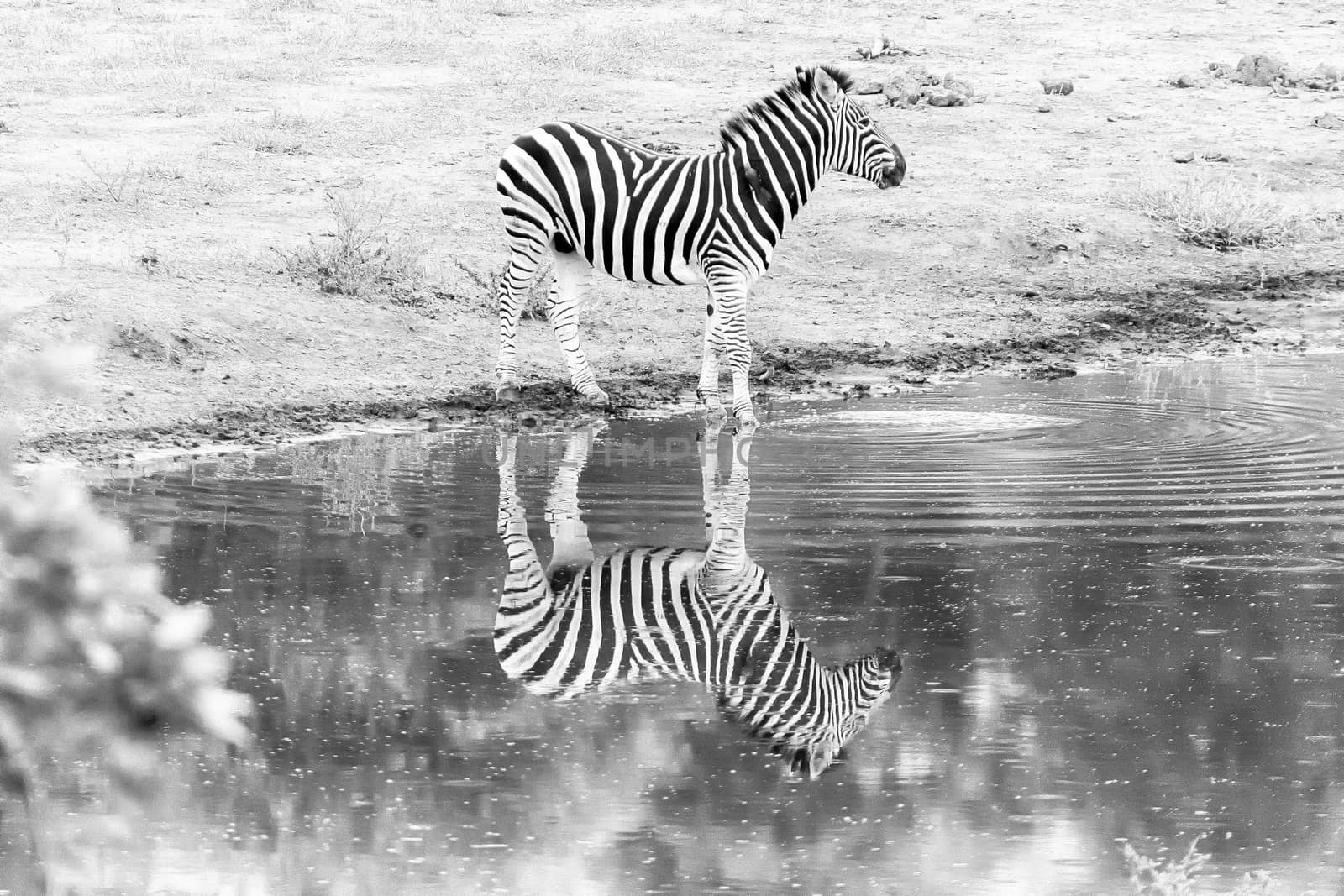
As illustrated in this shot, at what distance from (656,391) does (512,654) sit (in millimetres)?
5527

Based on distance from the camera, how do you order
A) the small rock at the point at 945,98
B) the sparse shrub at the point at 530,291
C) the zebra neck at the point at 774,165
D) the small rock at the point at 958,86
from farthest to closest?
the small rock at the point at 958,86, the small rock at the point at 945,98, the sparse shrub at the point at 530,291, the zebra neck at the point at 774,165

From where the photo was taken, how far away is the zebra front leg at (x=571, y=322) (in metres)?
11.0

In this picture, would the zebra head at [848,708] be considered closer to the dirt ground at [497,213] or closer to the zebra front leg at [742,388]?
the dirt ground at [497,213]

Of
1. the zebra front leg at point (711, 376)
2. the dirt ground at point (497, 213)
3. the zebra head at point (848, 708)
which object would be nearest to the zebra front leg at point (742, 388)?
the zebra front leg at point (711, 376)

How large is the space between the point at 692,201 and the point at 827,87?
3.67ft

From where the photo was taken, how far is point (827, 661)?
19.5 ft

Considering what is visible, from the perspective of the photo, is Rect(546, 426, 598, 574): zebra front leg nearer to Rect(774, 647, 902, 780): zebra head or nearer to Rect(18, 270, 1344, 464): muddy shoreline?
Rect(18, 270, 1344, 464): muddy shoreline

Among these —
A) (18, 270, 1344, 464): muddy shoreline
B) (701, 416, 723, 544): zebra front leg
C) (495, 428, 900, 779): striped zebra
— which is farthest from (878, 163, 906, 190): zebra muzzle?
(495, 428, 900, 779): striped zebra

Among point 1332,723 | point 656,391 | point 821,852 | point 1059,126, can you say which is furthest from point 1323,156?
point 821,852

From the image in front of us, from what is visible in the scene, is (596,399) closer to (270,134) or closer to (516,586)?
(516,586)

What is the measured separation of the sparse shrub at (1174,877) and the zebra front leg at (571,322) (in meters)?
6.88

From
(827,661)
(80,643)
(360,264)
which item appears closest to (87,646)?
(80,643)

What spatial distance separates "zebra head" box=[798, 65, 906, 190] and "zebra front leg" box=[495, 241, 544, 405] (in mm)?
1830

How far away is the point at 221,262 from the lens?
41.9ft
